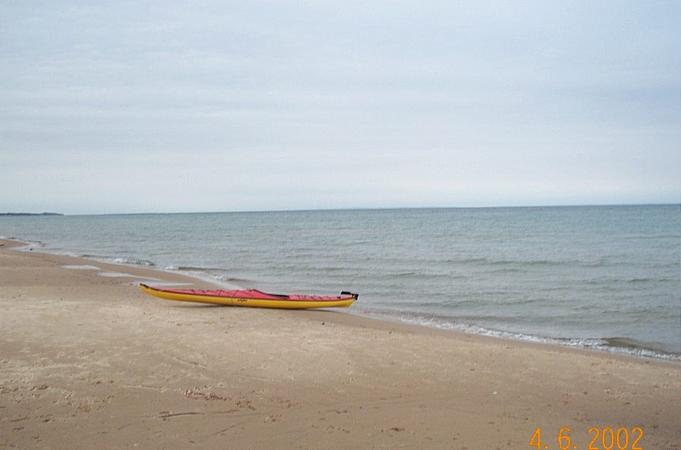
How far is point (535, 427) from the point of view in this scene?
245 inches

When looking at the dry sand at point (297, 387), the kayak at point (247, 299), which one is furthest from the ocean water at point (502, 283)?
the dry sand at point (297, 387)

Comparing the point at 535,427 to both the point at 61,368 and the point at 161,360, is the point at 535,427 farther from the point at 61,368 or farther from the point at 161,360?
the point at 61,368

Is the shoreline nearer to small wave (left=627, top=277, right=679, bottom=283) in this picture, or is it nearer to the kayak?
the kayak

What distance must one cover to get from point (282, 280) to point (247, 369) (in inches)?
569

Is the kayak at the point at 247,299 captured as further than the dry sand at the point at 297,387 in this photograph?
Yes

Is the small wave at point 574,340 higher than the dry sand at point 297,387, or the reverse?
the dry sand at point 297,387

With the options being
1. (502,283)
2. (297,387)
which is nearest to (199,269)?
(502,283)

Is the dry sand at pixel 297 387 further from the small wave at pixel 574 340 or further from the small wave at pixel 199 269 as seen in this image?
the small wave at pixel 199 269

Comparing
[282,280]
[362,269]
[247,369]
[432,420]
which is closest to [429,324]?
[247,369]

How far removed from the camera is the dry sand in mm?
5816

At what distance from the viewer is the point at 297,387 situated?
7434mm

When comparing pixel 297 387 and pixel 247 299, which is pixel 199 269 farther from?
pixel 297 387

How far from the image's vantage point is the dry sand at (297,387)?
5.82 m

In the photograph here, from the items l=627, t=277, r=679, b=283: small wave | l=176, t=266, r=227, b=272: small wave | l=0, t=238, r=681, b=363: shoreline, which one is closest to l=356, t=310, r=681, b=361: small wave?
l=0, t=238, r=681, b=363: shoreline
